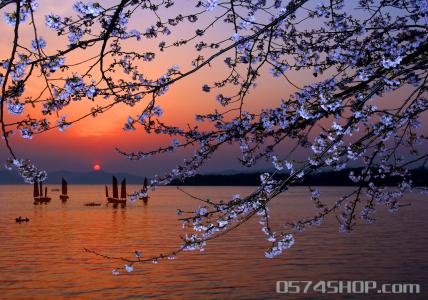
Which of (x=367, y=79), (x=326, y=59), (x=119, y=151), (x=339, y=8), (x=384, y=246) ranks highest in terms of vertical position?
(x=339, y=8)

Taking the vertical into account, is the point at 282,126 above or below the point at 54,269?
above

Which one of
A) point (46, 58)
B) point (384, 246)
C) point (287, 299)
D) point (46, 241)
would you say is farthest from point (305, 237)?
point (46, 58)

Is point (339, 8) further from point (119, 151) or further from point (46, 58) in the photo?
point (46, 58)

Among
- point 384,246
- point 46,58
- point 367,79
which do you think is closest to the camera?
point 46,58

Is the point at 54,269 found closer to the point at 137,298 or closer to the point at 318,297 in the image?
the point at 137,298

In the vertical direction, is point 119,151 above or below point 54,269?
above

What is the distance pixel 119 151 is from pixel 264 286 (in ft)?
62.1

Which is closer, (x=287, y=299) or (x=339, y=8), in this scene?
(x=339, y=8)

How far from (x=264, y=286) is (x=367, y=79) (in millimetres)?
21117

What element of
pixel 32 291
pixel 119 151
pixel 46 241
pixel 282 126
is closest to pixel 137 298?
pixel 32 291

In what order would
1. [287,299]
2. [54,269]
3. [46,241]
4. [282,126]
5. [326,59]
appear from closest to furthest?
[282,126] → [326,59] → [287,299] → [54,269] → [46,241]

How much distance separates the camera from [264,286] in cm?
2520

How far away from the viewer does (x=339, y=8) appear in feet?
24.8

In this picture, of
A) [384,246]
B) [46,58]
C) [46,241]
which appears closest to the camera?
[46,58]
